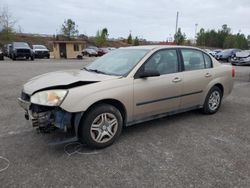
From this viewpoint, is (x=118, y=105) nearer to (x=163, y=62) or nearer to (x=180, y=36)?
(x=163, y=62)

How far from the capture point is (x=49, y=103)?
3227 mm

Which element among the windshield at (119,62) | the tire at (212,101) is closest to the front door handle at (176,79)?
the windshield at (119,62)

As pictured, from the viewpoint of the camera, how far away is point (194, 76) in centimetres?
471

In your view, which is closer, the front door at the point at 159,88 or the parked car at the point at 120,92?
the parked car at the point at 120,92

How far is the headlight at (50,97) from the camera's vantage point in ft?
10.5

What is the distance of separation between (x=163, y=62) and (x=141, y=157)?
6.05 feet

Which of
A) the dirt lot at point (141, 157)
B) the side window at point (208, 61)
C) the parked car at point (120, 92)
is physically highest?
the side window at point (208, 61)

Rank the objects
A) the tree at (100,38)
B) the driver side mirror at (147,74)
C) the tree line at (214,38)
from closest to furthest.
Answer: the driver side mirror at (147,74) → the tree at (100,38) → the tree line at (214,38)

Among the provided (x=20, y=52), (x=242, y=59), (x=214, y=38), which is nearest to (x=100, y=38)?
(x=20, y=52)

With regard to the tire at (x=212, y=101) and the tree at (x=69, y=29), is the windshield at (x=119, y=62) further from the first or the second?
the tree at (x=69, y=29)

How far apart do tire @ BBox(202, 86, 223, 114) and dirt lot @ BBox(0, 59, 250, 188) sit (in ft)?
1.40

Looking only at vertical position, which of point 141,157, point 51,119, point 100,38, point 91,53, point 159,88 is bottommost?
point 141,157

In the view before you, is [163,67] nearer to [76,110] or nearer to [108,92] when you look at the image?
[108,92]

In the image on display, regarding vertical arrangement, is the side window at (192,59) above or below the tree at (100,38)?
below
